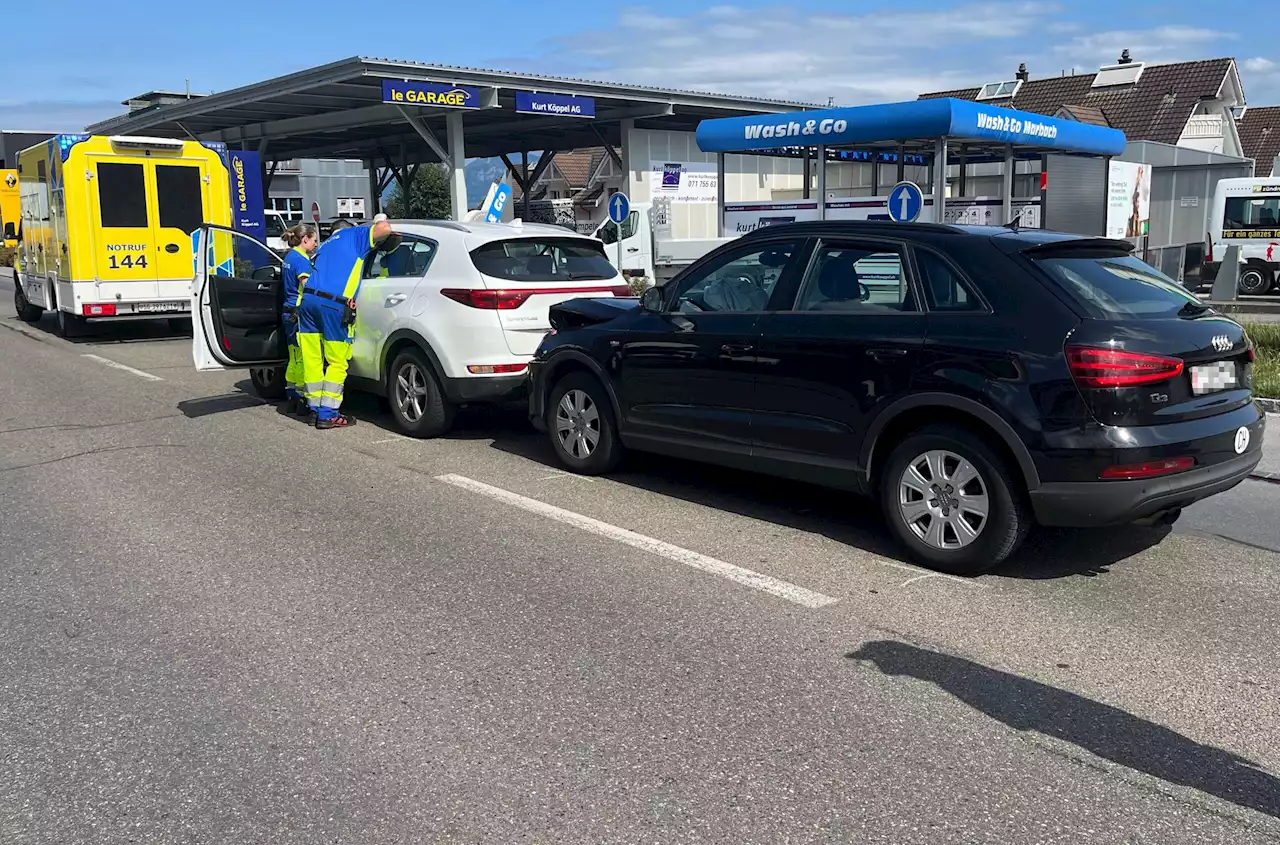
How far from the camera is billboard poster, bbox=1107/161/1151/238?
66.4 feet

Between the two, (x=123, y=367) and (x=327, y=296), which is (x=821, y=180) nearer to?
(x=327, y=296)

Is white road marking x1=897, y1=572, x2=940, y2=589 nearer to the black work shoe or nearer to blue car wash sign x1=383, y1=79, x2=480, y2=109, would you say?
the black work shoe

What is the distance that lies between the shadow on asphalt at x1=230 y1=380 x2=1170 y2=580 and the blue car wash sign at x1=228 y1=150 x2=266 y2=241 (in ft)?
29.2

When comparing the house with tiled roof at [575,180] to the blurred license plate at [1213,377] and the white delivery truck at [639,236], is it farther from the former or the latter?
the blurred license plate at [1213,377]

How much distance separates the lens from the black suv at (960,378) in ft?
16.3

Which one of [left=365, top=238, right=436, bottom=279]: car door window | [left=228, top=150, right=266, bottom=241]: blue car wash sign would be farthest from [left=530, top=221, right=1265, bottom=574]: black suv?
[left=228, top=150, right=266, bottom=241]: blue car wash sign

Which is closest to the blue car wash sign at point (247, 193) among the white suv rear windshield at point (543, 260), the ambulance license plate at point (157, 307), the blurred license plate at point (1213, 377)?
the ambulance license plate at point (157, 307)

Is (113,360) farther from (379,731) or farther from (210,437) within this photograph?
(379,731)

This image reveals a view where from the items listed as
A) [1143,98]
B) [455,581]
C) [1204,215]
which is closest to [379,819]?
[455,581]

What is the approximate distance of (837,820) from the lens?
3215 mm

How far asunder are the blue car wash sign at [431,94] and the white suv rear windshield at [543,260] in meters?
13.1

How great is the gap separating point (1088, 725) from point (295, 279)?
7563 mm

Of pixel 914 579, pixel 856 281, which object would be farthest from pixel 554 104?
pixel 914 579

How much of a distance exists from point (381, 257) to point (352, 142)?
2649 cm
